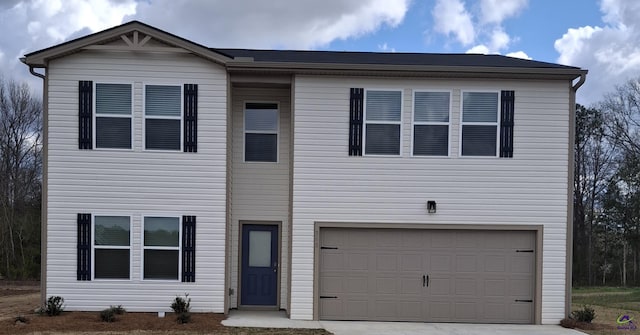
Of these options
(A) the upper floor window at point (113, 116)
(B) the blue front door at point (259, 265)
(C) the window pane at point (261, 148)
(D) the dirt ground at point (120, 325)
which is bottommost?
(D) the dirt ground at point (120, 325)

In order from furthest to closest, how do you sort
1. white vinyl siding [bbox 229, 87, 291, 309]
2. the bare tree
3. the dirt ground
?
the bare tree → white vinyl siding [bbox 229, 87, 291, 309] → the dirt ground

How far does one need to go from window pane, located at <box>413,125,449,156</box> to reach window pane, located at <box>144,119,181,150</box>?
492 centimetres

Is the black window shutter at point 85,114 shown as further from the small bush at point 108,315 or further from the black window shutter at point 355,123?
the black window shutter at point 355,123

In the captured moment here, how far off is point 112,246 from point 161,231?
102 centimetres

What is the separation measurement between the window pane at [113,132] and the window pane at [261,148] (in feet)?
8.27

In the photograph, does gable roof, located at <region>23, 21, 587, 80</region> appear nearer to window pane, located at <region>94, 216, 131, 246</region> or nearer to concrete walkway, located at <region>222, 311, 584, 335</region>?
window pane, located at <region>94, 216, 131, 246</region>

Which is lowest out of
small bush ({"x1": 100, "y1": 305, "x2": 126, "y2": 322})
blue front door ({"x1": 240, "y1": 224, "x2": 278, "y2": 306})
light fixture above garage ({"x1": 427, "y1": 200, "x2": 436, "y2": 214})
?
small bush ({"x1": 100, "y1": 305, "x2": 126, "y2": 322})

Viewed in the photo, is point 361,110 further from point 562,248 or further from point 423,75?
point 562,248

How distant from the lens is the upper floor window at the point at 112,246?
10.6 m

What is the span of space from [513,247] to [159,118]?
7.86 m

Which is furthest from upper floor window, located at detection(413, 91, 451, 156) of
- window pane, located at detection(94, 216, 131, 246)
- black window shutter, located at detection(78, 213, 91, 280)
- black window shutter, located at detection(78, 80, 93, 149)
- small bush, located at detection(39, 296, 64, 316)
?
small bush, located at detection(39, 296, 64, 316)

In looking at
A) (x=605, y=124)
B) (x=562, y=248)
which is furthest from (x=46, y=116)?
(x=605, y=124)

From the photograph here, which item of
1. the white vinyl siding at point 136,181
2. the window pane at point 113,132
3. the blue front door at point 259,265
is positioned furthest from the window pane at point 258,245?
the window pane at point 113,132

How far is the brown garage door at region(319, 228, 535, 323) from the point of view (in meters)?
10.9
